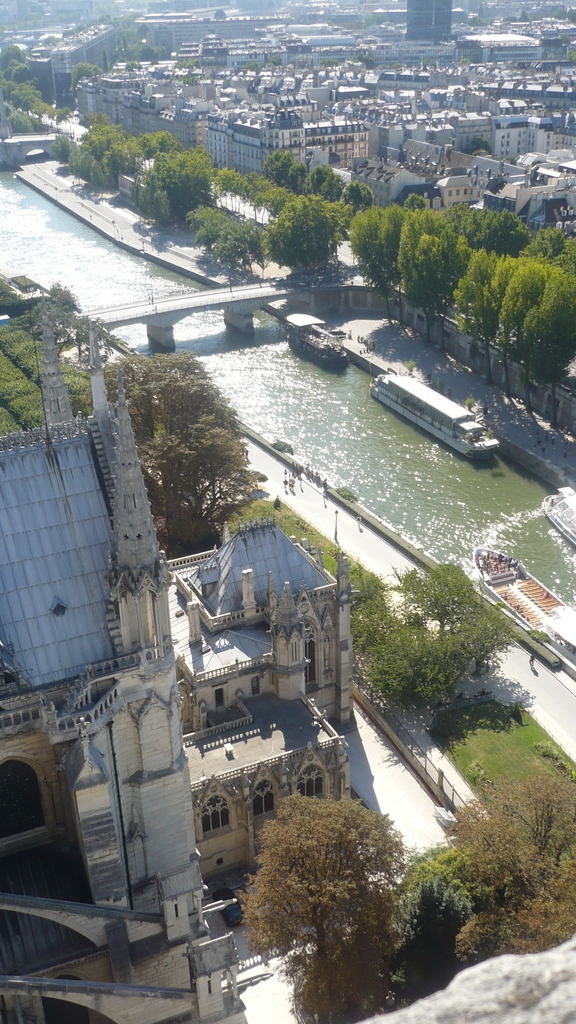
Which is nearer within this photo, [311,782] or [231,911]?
[231,911]

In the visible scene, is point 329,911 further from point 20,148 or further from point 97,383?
point 20,148

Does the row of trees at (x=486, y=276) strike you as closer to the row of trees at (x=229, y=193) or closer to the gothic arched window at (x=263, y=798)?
the row of trees at (x=229, y=193)

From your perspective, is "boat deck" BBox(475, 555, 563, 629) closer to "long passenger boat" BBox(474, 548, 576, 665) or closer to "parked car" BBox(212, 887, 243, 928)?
"long passenger boat" BBox(474, 548, 576, 665)

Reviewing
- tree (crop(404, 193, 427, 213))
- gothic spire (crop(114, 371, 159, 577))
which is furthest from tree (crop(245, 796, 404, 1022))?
tree (crop(404, 193, 427, 213))

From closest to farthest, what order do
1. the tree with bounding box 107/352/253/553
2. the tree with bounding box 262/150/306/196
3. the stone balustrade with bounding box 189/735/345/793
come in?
the stone balustrade with bounding box 189/735/345/793
the tree with bounding box 107/352/253/553
the tree with bounding box 262/150/306/196

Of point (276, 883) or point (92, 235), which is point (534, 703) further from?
point (92, 235)

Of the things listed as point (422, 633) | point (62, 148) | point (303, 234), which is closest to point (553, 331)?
point (422, 633)

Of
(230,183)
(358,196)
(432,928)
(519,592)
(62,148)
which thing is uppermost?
(62,148)
